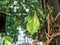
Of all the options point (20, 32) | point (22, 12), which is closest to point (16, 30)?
point (20, 32)

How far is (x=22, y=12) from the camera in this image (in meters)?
1.18

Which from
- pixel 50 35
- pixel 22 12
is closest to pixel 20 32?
pixel 22 12

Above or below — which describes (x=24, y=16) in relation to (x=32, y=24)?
below

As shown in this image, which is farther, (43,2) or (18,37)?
(18,37)

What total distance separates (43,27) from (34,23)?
200 millimetres

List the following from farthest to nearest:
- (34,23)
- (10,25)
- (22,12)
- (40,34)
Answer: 1. (10,25)
2. (22,12)
3. (40,34)
4. (34,23)

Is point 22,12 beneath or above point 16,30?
above

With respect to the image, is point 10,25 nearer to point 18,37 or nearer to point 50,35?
point 18,37

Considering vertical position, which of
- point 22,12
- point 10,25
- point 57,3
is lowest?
point 10,25

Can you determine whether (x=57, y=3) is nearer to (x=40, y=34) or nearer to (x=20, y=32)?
(x=40, y=34)

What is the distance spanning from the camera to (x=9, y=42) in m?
0.55

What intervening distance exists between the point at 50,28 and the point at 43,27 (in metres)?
0.10

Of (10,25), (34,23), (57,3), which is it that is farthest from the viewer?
(10,25)

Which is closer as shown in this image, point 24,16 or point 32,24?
point 32,24
